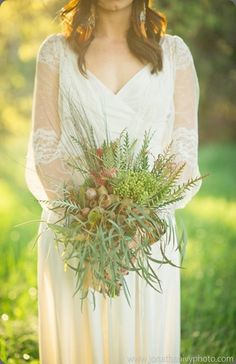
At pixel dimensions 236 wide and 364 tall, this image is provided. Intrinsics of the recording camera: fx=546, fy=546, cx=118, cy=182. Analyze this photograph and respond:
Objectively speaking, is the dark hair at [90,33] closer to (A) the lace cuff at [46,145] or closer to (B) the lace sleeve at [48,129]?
(B) the lace sleeve at [48,129]

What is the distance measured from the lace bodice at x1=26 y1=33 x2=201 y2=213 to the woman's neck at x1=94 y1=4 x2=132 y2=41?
0.12 meters

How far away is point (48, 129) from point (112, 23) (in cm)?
37

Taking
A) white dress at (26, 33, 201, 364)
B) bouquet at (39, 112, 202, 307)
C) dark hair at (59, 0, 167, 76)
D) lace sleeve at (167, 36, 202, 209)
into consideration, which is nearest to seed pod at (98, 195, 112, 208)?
bouquet at (39, 112, 202, 307)

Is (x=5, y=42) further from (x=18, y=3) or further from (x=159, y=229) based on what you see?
(x=159, y=229)

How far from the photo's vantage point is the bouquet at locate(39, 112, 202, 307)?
1.41m

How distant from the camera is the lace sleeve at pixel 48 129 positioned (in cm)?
158

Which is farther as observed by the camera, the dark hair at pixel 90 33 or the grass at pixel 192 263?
the grass at pixel 192 263

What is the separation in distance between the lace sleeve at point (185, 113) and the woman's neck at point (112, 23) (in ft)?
0.52

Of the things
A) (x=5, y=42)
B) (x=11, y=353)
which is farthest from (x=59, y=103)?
(x=11, y=353)

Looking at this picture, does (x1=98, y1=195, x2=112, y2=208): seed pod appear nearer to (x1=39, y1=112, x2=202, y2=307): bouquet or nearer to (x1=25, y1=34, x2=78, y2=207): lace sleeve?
(x1=39, y1=112, x2=202, y2=307): bouquet

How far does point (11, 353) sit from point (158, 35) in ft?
A: 3.63

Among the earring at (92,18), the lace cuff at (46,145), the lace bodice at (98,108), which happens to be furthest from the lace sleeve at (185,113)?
the lace cuff at (46,145)

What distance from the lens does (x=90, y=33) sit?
162 cm

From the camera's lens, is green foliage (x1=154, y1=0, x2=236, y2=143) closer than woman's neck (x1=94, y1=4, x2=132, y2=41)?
No
